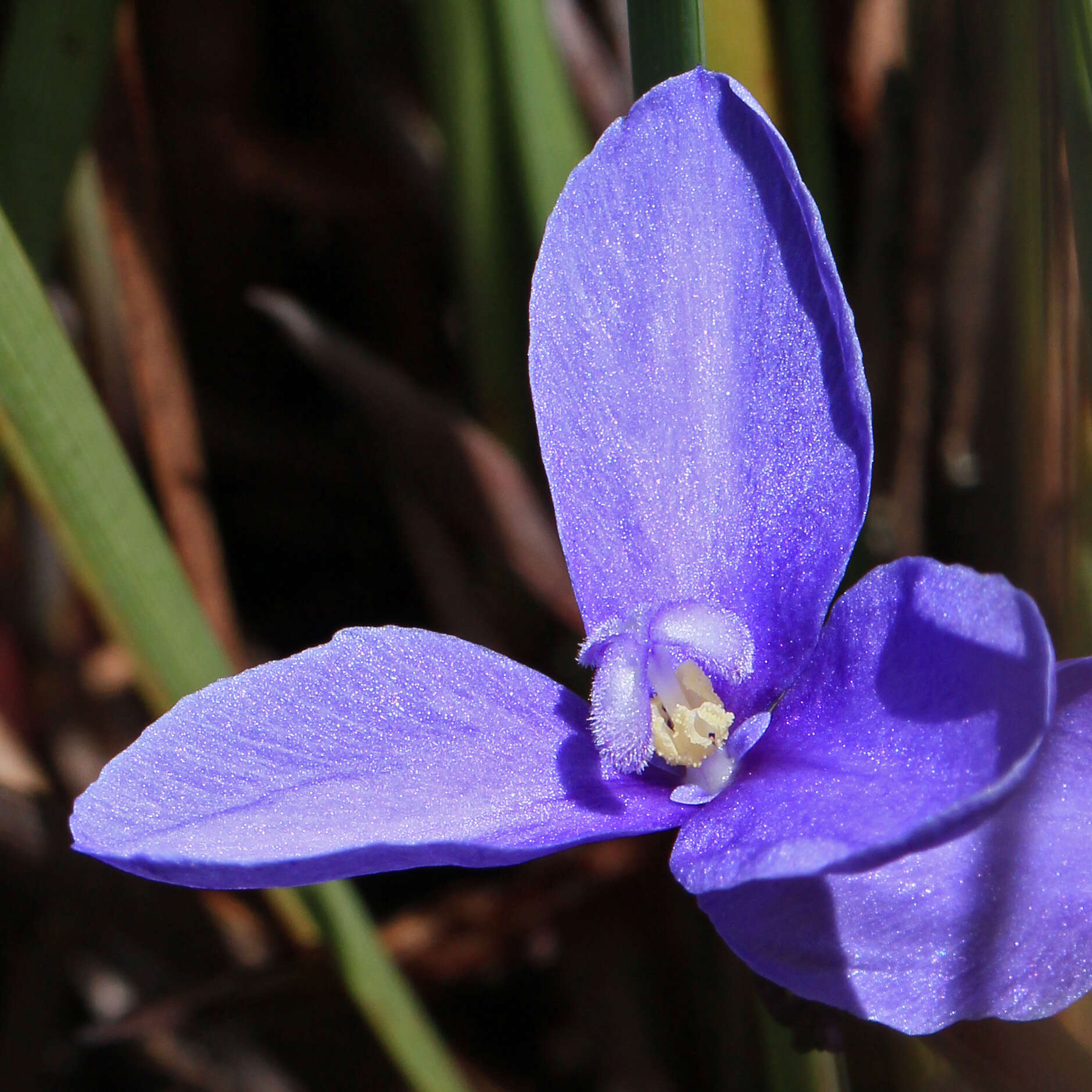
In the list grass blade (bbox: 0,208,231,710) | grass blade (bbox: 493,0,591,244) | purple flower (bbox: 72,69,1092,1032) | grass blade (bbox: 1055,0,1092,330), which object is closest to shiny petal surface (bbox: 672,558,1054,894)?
purple flower (bbox: 72,69,1092,1032)

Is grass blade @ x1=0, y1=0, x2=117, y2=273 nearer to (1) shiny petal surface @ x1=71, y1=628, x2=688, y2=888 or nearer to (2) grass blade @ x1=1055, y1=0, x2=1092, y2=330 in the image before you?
(1) shiny petal surface @ x1=71, y1=628, x2=688, y2=888

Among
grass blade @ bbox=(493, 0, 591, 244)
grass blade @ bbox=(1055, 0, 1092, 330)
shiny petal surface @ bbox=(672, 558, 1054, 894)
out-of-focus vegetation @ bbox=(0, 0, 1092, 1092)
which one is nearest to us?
shiny petal surface @ bbox=(672, 558, 1054, 894)

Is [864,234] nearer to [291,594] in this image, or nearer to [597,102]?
[597,102]

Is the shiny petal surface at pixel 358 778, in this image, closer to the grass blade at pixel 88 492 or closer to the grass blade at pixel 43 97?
the grass blade at pixel 88 492

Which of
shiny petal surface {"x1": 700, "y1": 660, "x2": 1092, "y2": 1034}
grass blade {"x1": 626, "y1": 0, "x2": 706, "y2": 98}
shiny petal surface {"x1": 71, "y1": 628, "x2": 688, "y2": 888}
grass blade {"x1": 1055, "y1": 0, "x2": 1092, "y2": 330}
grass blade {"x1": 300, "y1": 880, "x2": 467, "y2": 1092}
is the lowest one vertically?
grass blade {"x1": 300, "y1": 880, "x2": 467, "y2": 1092}

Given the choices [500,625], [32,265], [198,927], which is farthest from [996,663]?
[198,927]

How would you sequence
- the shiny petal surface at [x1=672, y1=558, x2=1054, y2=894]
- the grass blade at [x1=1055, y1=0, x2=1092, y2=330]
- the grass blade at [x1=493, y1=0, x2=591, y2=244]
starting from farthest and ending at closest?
the grass blade at [x1=493, y1=0, x2=591, y2=244] → the grass blade at [x1=1055, y1=0, x2=1092, y2=330] → the shiny petal surface at [x1=672, y1=558, x2=1054, y2=894]

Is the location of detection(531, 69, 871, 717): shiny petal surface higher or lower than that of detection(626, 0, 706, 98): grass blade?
lower

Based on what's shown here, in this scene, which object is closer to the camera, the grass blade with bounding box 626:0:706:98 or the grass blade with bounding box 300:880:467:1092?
the grass blade with bounding box 626:0:706:98
